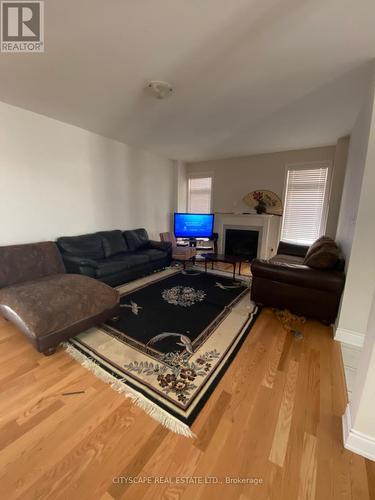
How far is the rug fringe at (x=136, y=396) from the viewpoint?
1.32 metres

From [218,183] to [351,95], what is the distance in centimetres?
335

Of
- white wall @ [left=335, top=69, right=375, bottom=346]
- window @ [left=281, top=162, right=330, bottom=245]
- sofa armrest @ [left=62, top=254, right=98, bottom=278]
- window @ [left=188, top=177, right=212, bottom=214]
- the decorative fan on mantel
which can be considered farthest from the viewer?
Answer: window @ [left=188, top=177, right=212, bottom=214]

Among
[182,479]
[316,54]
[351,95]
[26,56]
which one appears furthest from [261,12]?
[182,479]

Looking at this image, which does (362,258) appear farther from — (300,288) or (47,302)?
(47,302)

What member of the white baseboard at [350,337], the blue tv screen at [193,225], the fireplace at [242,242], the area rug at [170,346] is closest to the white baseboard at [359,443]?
the area rug at [170,346]

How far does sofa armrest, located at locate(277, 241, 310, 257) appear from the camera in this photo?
4.07 metres

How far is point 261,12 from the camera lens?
4.77 ft

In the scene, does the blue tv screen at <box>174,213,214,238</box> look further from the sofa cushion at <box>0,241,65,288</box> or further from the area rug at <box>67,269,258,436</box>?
the sofa cushion at <box>0,241,65,288</box>

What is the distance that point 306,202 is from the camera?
4.59 metres

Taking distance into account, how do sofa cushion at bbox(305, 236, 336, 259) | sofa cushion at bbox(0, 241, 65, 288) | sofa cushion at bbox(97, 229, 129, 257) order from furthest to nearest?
sofa cushion at bbox(97, 229, 129, 257) → sofa cushion at bbox(305, 236, 336, 259) → sofa cushion at bbox(0, 241, 65, 288)

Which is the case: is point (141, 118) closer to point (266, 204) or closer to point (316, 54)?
point (316, 54)
